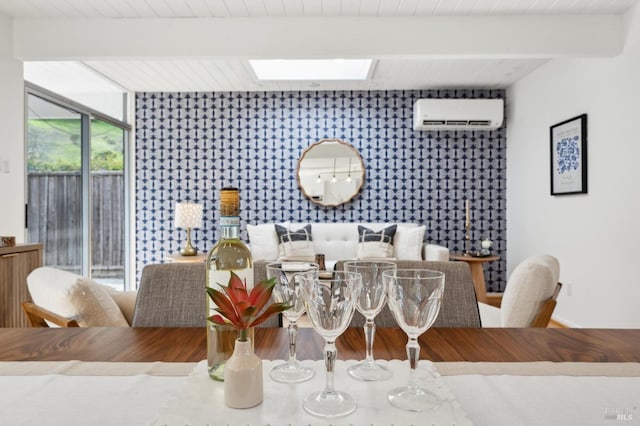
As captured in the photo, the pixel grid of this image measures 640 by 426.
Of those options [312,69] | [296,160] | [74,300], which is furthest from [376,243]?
[74,300]

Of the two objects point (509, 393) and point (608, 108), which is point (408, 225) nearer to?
point (608, 108)

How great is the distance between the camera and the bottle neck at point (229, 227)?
0.62m

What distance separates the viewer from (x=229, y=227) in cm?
64

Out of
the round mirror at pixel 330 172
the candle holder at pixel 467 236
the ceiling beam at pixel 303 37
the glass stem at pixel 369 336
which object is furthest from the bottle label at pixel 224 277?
the candle holder at pixel 467 236

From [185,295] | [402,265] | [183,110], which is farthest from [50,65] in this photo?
[402,265]

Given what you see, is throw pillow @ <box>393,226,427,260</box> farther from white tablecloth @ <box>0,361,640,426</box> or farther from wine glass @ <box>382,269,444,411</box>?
wine glass @ <box>382,269,444,411</box>

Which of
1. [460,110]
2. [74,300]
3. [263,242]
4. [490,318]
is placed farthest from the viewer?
[460,110]

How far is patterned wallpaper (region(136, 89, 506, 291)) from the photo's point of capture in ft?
16.5

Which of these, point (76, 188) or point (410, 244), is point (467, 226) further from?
point (76, 188)

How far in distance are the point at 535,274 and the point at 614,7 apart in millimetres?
2542

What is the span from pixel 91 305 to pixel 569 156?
3902 mm

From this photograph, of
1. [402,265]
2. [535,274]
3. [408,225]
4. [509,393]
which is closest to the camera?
[509,393]

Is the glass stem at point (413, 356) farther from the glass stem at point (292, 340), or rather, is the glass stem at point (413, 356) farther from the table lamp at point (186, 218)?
the table lamp at point (186, 218)

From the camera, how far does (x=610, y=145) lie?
3.17 m
